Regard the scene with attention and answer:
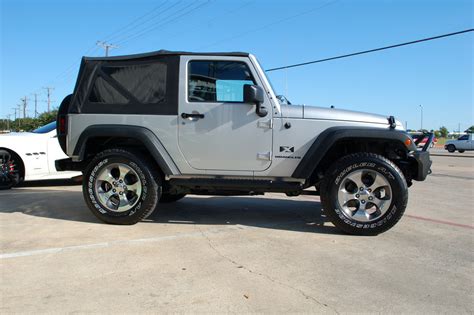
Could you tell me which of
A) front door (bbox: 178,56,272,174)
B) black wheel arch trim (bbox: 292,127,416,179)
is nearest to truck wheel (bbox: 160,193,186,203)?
front door (bbox: 178,56,272,174)

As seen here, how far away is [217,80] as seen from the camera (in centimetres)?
489

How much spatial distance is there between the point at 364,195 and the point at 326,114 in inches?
41.2

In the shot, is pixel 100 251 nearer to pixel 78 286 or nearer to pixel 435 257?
pixel 78 286

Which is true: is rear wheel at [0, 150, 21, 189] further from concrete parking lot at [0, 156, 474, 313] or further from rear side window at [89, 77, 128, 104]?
rear side window at [89, 77, 128, 104]

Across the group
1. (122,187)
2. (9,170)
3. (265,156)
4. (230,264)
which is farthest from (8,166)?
(230,264)

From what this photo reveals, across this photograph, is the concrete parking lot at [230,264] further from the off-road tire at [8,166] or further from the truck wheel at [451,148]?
the truck wheel at [451,148]

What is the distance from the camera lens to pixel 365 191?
15.4 ft

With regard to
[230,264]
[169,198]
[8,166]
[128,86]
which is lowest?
[230,264]

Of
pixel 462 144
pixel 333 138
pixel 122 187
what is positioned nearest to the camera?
pixel 333 138

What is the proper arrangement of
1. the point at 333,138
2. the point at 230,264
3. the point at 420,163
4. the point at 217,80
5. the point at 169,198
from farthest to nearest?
the point at 169,198 → the point at 217,80 → the point at 420,163 → the point at 333,138 → the point at 230,264

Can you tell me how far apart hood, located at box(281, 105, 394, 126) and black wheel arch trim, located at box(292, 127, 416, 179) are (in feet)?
0.53

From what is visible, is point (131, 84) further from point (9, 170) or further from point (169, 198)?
point (9, 170)

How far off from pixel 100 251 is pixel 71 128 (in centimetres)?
190

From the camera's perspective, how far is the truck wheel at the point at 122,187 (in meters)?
4.93
